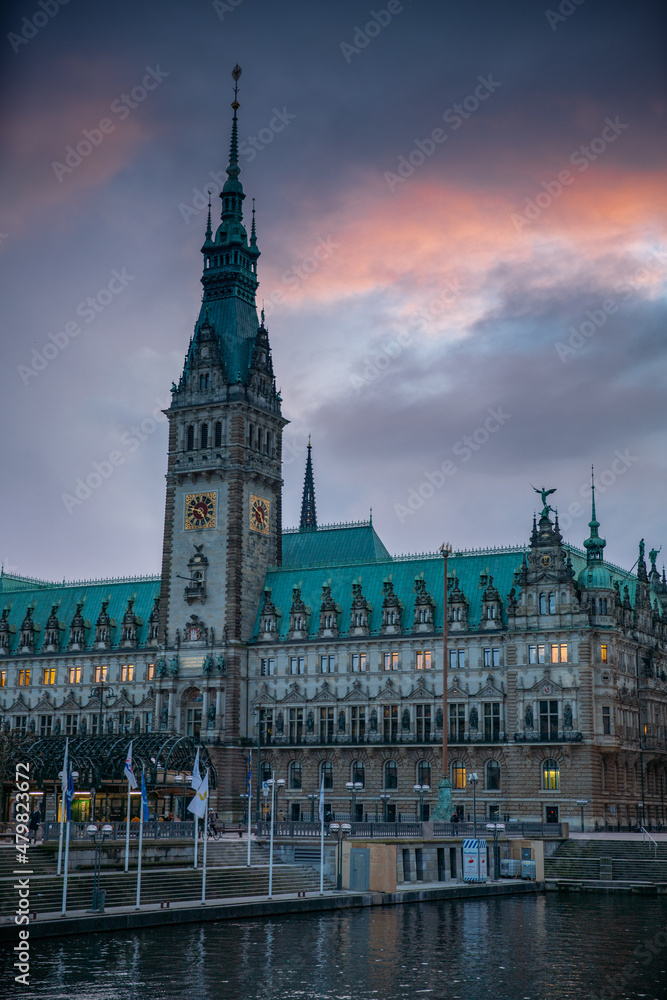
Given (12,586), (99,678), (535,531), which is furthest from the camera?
(12,586)

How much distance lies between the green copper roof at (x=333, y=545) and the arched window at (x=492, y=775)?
32222mm

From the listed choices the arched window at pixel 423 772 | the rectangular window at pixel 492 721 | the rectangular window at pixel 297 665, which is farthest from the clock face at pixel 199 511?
the rectangular window at pixel 492 721

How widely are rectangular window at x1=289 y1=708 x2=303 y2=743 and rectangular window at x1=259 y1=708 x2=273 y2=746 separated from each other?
2.19 m

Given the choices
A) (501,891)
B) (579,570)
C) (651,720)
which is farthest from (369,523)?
(501,891)

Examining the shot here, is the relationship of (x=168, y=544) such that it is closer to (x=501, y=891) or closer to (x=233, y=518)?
(x=233, y=518)

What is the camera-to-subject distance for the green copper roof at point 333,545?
468 feet

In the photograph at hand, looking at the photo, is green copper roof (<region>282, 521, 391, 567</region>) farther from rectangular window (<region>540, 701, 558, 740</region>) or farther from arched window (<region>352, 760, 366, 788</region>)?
rectangular window (<region>540, 701, 558, 740</region>)

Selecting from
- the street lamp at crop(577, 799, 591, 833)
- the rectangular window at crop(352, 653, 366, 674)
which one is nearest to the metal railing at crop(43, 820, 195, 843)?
the street lamp at crop(577, 799, 591, 833)

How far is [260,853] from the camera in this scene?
85750 mm

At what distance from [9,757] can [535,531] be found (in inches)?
1972

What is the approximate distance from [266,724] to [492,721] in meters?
24.0

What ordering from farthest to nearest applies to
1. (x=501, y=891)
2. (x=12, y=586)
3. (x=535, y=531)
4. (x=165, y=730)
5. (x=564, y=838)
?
1. (x=12, y=586)
2. (x=165, y=730)
3. (x=535, y=531)
4. (x=564, y=838)
5. (x=501, y=891)

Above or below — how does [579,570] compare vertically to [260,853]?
above

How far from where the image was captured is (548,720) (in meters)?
112
